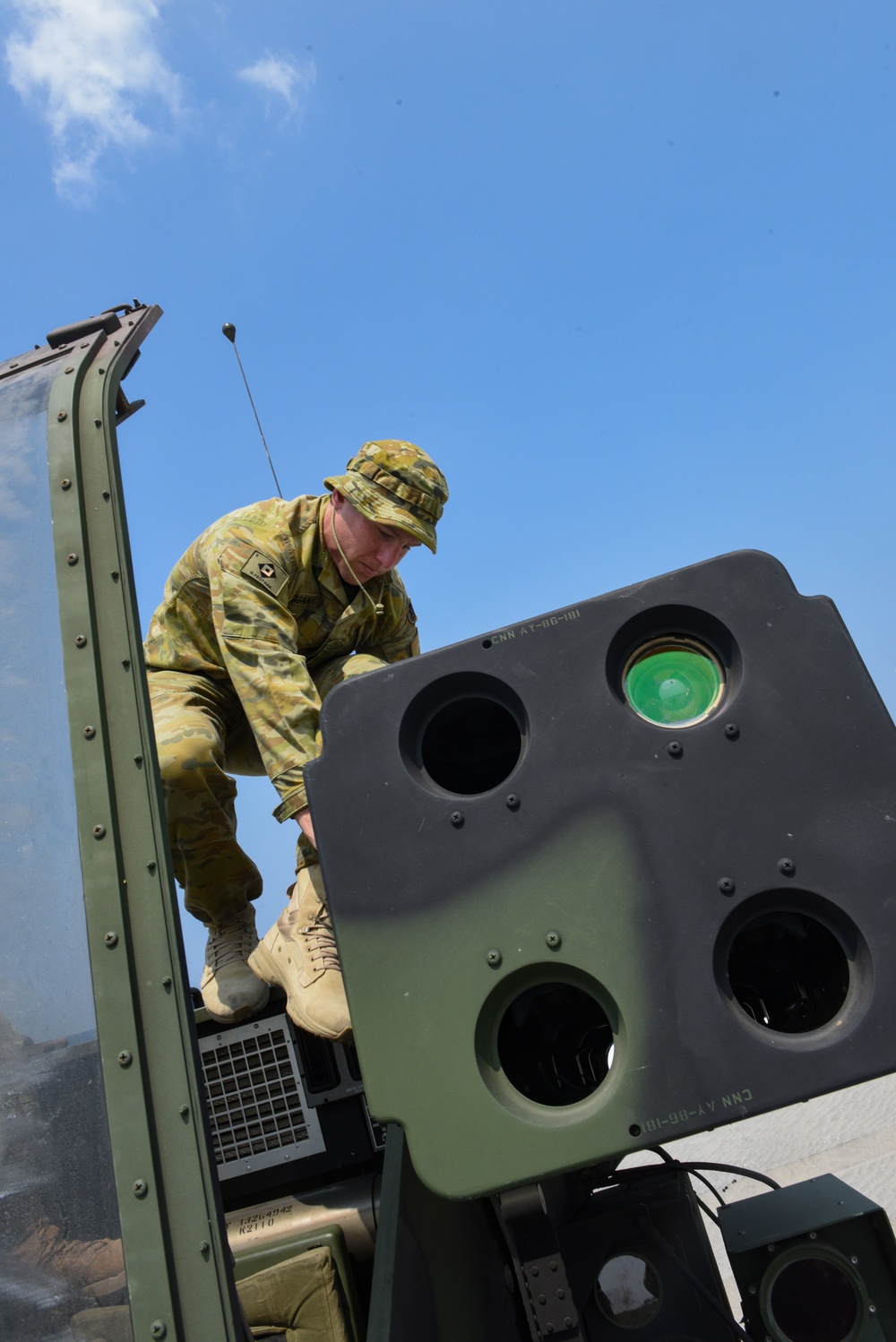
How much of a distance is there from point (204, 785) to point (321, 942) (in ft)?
1.51

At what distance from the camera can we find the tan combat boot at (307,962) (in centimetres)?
197

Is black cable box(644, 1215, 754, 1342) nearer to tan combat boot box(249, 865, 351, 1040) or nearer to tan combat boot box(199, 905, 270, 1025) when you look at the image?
tan combat boot box(249, 865, 351, 1040)

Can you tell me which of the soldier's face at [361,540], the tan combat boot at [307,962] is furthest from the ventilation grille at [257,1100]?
the soldier's face at [361,540]

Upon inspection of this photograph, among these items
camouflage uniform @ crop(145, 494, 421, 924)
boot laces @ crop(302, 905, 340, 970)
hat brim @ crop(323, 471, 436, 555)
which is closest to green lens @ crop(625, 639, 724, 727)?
camouflage uniform @ crop(145, 494, 421, 924)

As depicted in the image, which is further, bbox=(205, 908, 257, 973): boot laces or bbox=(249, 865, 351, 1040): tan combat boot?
bbox=(205, 908, 257, 973): boot laces

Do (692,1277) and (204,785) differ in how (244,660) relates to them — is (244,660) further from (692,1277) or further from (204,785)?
(692,1277)

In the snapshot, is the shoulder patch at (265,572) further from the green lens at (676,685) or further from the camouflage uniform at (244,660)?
the green lens at (676,685)

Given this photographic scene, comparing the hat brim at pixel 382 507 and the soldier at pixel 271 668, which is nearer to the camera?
the soldier at pixel 271 668

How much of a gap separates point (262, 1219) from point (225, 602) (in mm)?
1213

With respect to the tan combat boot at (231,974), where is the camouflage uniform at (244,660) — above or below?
above

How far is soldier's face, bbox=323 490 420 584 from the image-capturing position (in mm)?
2422

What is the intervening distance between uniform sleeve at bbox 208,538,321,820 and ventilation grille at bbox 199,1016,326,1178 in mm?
620

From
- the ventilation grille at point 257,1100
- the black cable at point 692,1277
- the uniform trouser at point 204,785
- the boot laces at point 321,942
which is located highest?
the uniform trouser at point 204,785

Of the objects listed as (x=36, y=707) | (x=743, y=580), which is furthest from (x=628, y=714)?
(x=36, y=707)
